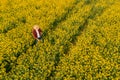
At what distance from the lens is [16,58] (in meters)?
13.7

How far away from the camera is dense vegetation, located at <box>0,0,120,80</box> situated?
1255cm

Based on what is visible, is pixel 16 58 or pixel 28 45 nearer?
pixel 16 58

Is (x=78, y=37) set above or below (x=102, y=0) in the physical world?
below

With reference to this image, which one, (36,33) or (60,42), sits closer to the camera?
(36,33)

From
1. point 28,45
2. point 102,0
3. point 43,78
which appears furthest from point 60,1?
point 43,78

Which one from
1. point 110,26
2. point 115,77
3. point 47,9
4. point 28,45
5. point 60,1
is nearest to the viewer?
point 115,77

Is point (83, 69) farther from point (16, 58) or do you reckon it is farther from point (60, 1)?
point (60, 1)

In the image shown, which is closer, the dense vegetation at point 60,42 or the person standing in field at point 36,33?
the dense vegetation at point 60,42

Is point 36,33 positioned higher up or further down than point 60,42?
higher up

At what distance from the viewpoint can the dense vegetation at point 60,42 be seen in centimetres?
1255

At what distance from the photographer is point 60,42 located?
15.0 meters

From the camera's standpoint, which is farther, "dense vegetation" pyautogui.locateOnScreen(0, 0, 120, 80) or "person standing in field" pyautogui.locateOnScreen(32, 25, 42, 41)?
"person standing in field" pyautogui.locateOnScreen(32, 25, 42, 41)

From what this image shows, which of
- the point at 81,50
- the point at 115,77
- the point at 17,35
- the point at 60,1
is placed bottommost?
the point at 115,77

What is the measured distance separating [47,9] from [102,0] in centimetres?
570
